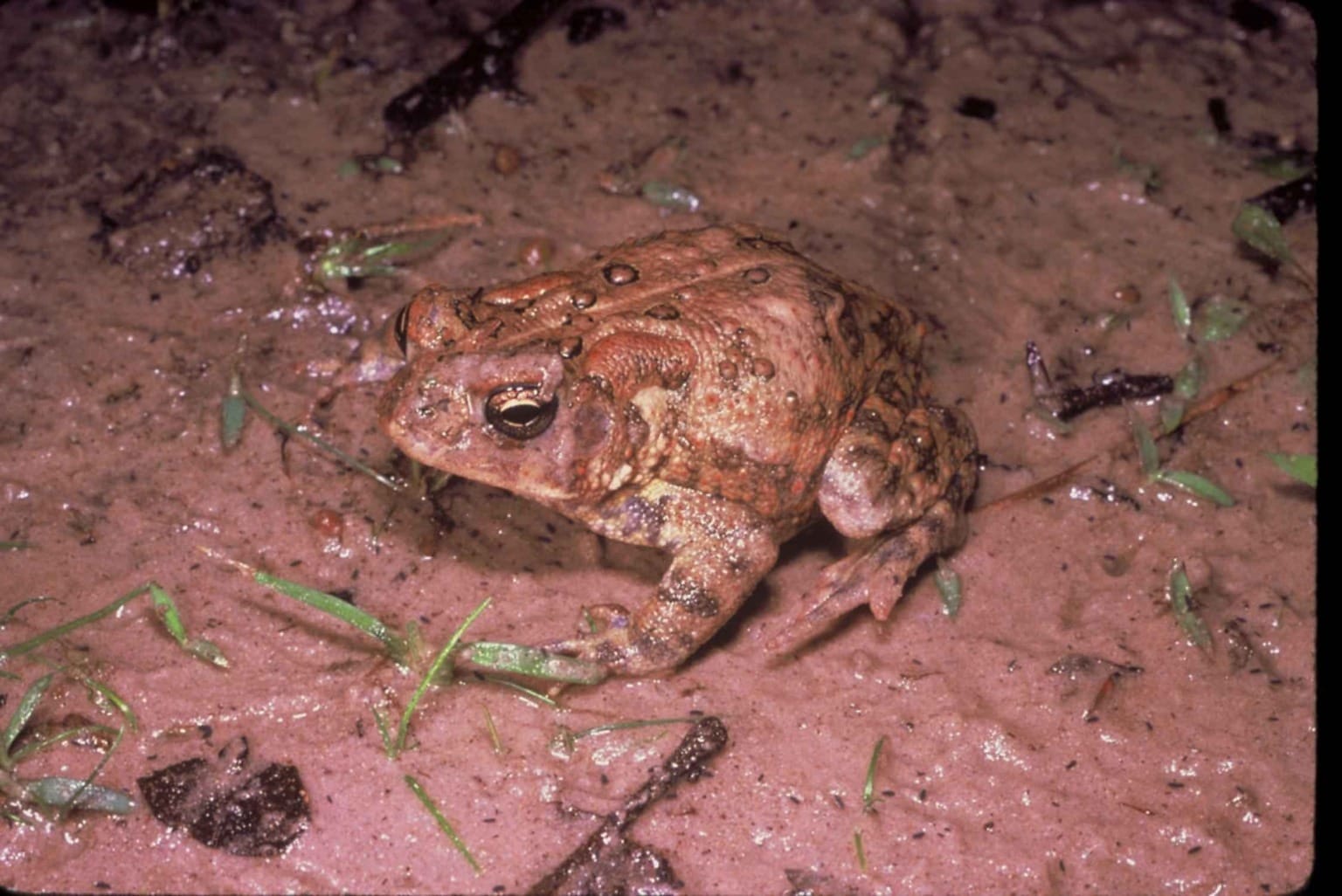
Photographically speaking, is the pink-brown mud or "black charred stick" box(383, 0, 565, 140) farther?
"black charred stick" box(383, 0, 565, 140)

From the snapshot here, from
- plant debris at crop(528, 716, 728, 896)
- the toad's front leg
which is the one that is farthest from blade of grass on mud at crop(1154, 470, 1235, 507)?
plant debris at crop(528, 716, 728, 896)

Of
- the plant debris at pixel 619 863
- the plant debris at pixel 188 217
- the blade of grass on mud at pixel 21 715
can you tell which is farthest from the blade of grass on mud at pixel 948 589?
the plant debris at pixel 188 217

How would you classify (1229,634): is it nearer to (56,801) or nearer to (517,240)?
(517,240)

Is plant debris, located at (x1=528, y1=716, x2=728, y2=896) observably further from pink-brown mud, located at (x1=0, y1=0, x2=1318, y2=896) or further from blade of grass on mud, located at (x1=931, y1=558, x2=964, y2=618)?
blade of grass on mud, located at (x1=931, y1=558, x2=964, y2=618)

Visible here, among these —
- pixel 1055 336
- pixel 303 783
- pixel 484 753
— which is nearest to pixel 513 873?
pixel 484 753

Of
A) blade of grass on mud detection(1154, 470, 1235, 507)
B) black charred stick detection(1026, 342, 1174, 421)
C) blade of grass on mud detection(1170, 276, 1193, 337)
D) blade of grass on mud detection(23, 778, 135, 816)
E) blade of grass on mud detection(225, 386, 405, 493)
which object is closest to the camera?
blade of grass on mud detection(23, 778, 135, 816)

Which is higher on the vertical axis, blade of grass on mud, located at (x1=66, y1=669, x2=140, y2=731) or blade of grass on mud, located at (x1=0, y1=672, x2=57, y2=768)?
blade of grass on mud, located at (x1=0, y1=672, x2=57, y2=768)

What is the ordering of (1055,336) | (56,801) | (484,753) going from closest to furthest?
1. (56,801)
2. (484,753)
3. (1055,336)

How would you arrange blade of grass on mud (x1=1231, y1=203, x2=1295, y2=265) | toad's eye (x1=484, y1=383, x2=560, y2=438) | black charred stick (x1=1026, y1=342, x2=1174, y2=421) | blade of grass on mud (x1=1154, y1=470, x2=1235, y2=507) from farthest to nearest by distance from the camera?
blade of grass on mud (x1=1231, y1=203, x2=1295, y2=265), black charred stick (x1=1026, y1=342, x2=1174, y2=421), blade of grass on mud (x1=1154, y1=470, x2=1235, y2=507), toad's eye (x1=484, y1=383, x2=560, y2=438)
